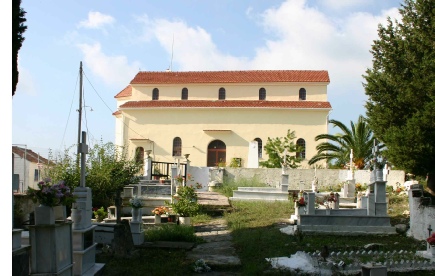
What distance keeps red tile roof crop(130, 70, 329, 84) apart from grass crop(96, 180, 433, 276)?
72.9 ft

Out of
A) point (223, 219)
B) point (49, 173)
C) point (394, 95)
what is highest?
point (394, 95)

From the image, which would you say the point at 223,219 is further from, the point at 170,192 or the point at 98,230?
the point at 98,230

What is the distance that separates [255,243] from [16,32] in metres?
7.64

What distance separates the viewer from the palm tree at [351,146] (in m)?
31.6

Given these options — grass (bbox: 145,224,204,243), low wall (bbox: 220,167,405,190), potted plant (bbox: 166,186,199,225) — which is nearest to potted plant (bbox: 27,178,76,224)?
grass (bbox: 145,224,204,243)

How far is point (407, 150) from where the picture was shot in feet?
51.6

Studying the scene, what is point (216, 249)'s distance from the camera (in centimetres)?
1233

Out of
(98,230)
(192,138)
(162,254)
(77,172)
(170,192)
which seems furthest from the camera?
(192,138)

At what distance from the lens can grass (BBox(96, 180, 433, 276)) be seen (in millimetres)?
9898

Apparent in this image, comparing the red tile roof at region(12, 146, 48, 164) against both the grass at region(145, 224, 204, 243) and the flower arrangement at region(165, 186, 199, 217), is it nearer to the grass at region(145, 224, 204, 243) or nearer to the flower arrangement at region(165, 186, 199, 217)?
the flower arrangement at region(165, 186, 199, 217)

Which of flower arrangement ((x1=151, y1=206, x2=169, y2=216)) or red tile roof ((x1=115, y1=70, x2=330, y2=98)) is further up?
red tile roof ((x1=115, y1=70, x2=330, y2=98))

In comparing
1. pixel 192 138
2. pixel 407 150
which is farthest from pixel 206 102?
pixel 407 150

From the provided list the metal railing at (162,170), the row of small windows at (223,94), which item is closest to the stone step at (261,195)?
the metal railing at (162,170)

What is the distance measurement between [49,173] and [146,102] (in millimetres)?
23607
